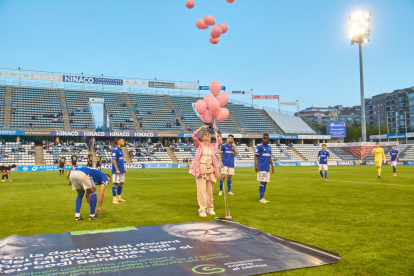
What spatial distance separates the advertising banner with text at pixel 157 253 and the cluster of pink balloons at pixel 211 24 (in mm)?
6297

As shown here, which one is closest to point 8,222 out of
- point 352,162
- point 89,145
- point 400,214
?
point 400,214

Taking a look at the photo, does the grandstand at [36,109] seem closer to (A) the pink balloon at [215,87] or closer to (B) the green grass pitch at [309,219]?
(B) the green grass pitch at [309,219]

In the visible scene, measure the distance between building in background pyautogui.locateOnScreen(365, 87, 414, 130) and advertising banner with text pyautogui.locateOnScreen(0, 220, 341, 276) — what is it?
9201 centimetres

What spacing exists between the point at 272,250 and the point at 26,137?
45.2m

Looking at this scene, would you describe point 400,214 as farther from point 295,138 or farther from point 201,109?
point 295,138

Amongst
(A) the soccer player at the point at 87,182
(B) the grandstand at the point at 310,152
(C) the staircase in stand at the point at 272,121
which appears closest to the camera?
(A) the soccer player at the point at 87,182

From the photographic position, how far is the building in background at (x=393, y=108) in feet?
304

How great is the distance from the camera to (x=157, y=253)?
180 inches

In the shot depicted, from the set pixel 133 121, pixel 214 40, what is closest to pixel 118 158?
pixel 214 40

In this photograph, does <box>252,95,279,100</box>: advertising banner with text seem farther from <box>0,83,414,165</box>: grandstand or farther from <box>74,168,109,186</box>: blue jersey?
<box>74,168,109,186</box>: blue jersey

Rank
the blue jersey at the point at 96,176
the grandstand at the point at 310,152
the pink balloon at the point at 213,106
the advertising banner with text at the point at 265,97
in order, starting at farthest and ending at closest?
the advertising banner with text at the point at 265,97, the grandstand at the point at 310,152, the pink balloon at the point at 213,106, the blue jersey at the point at 96,176

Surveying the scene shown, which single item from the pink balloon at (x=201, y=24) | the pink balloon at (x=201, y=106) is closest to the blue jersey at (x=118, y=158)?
the pink balloon at (x=201, y=106)

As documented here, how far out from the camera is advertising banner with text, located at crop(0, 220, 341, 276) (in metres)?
3.94

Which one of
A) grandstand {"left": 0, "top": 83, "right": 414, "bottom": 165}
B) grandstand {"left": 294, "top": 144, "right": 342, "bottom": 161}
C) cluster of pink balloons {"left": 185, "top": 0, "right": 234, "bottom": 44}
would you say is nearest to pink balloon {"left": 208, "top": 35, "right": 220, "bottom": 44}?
cluster of pink balloons {"left": 185, "top": 0, "right": 234, "bottom": 44}
